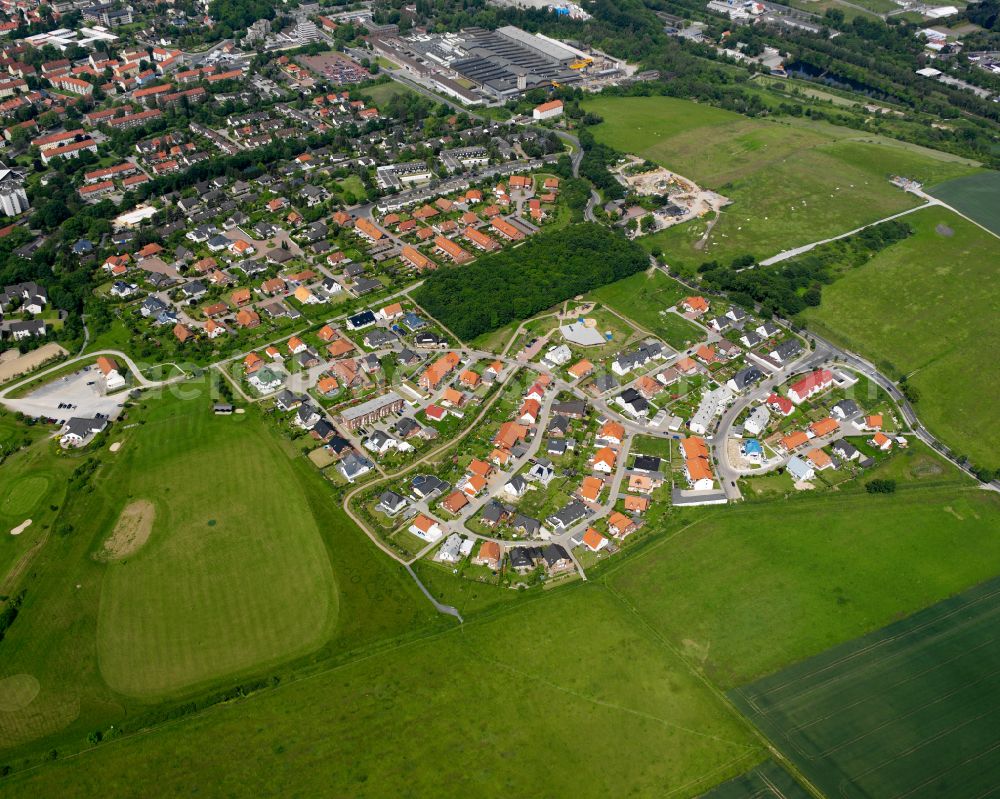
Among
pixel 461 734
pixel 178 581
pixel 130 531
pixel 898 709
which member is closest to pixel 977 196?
pixel 898 709

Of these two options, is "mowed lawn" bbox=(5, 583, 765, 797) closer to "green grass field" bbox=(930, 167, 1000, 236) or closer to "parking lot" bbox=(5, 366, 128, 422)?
"parking lot" bbox=(5, 366, 128, 422)

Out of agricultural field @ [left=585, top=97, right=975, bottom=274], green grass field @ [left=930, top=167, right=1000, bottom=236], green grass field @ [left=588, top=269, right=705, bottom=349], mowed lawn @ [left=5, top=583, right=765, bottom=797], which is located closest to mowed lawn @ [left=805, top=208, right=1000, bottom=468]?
green grass field @ [left=930, top=167, right=1000, bottom=236]

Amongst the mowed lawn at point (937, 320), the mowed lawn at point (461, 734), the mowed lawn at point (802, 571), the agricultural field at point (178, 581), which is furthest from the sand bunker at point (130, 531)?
the mowed lawn at point (937, 320)

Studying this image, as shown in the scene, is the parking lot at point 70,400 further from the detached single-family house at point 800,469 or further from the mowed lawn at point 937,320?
the mowed lawn at point 937,320

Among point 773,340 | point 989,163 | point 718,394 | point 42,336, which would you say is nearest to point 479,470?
point 718,394

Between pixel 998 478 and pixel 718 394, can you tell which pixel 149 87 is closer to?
pixel 718 394

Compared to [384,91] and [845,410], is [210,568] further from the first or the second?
[384,91]
